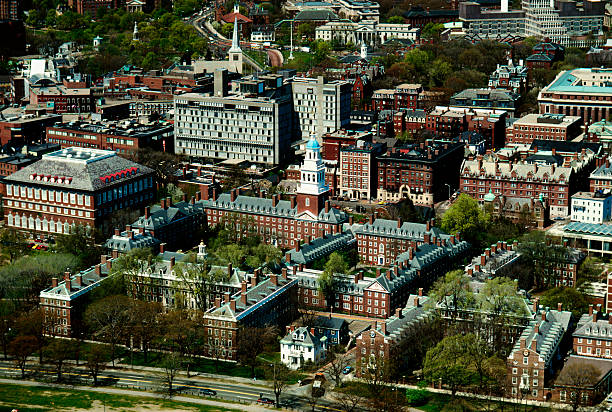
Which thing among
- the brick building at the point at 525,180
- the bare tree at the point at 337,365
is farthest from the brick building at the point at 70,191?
the bare tree at the point at 337,365

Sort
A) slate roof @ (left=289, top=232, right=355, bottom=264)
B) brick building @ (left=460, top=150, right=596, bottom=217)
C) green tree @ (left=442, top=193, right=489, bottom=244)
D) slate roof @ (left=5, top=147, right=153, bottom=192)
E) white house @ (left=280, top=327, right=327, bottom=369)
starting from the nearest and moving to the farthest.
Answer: white house @ (left=280, top=327, right=327, bottom=369) < slate roof @ (left=289, top=232, right=355, bottom=264) < green tree @ (left=442, top=193, right=489, bottom=244) < slate roof @ (left=5, top=147, right=153, bottom=192) < brick building @ (left=460, top=150, right=596, bottom=217)

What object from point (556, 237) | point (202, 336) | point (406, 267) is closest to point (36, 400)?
point (202, 336)

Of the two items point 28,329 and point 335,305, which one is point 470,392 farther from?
point 28,329

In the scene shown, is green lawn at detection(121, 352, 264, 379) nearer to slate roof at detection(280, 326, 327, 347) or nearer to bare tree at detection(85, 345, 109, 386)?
bare tree at detection(85, 345, 109, 386)

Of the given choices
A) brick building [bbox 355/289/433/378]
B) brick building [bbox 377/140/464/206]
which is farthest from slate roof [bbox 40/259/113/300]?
brick building [bbox 377/140/464/206]

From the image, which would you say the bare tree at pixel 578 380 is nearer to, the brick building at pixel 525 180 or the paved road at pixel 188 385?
the paved road at pixel 188 385
